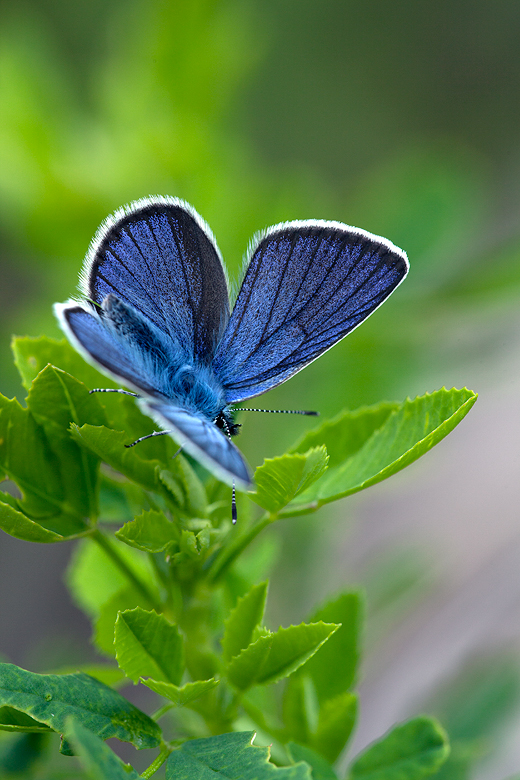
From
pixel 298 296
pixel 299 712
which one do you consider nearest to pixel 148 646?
pixel 299 712

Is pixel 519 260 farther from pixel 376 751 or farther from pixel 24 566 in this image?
pixel 24 566

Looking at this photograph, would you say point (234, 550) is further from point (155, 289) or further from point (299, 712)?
point (155, 289)

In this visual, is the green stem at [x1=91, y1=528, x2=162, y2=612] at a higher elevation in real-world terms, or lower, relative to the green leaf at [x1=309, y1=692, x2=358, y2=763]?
higher

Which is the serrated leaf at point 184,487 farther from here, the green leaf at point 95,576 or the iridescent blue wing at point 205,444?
the green leaf at point 95,576

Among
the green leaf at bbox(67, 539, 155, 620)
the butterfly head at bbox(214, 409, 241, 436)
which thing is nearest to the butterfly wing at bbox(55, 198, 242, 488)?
the butterfly head at bbox(214, 409, 241, 436)

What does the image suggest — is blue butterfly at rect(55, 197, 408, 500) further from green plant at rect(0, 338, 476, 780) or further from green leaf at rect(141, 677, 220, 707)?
green leaf at rect(141, 677, 220, 707)

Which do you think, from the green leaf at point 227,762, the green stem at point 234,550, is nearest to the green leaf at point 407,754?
the green leaf at point 227,762

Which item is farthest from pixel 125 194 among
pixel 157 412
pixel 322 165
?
pixel 322 165
